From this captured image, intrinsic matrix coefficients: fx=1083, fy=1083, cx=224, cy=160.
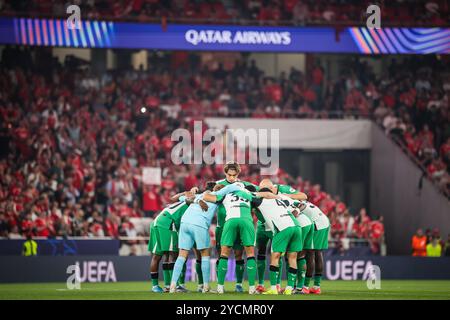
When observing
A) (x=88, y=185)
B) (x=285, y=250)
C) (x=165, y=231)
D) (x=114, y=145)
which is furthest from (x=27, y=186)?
(x=285, y=250)

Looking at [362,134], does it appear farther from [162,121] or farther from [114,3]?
[114,3]

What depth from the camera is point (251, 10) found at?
131 ft

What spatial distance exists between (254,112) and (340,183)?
173 inches

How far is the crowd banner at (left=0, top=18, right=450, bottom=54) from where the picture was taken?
3600cm

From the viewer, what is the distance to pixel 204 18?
37406mm

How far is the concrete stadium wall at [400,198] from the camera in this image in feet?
119

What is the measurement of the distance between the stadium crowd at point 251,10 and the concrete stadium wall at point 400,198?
13.9 ft

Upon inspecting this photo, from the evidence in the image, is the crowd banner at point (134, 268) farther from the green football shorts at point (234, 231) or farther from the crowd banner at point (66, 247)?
the green football shorts at point (234, 231)

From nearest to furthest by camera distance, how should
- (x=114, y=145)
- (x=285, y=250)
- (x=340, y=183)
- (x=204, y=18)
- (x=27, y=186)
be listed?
(x=285, y=250)
(x=27, y=186)
(x=114, y=145)
(x=204, y=18)
(x=340, y=183)

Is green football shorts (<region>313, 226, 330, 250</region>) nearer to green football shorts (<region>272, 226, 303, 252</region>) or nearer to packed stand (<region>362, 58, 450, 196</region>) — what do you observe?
green football shorts (<region>272, 226, 303, 252</region>)

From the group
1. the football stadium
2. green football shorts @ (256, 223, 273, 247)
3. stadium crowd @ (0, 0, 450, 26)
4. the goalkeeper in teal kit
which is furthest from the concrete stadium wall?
the goalkeeper in teal kit

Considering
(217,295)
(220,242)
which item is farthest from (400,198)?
(217,295)

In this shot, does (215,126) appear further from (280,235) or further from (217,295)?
(217,295)

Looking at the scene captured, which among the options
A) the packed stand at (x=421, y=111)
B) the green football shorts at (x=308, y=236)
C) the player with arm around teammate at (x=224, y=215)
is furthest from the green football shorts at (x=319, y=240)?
the packed stand at (x=421, y=111)
